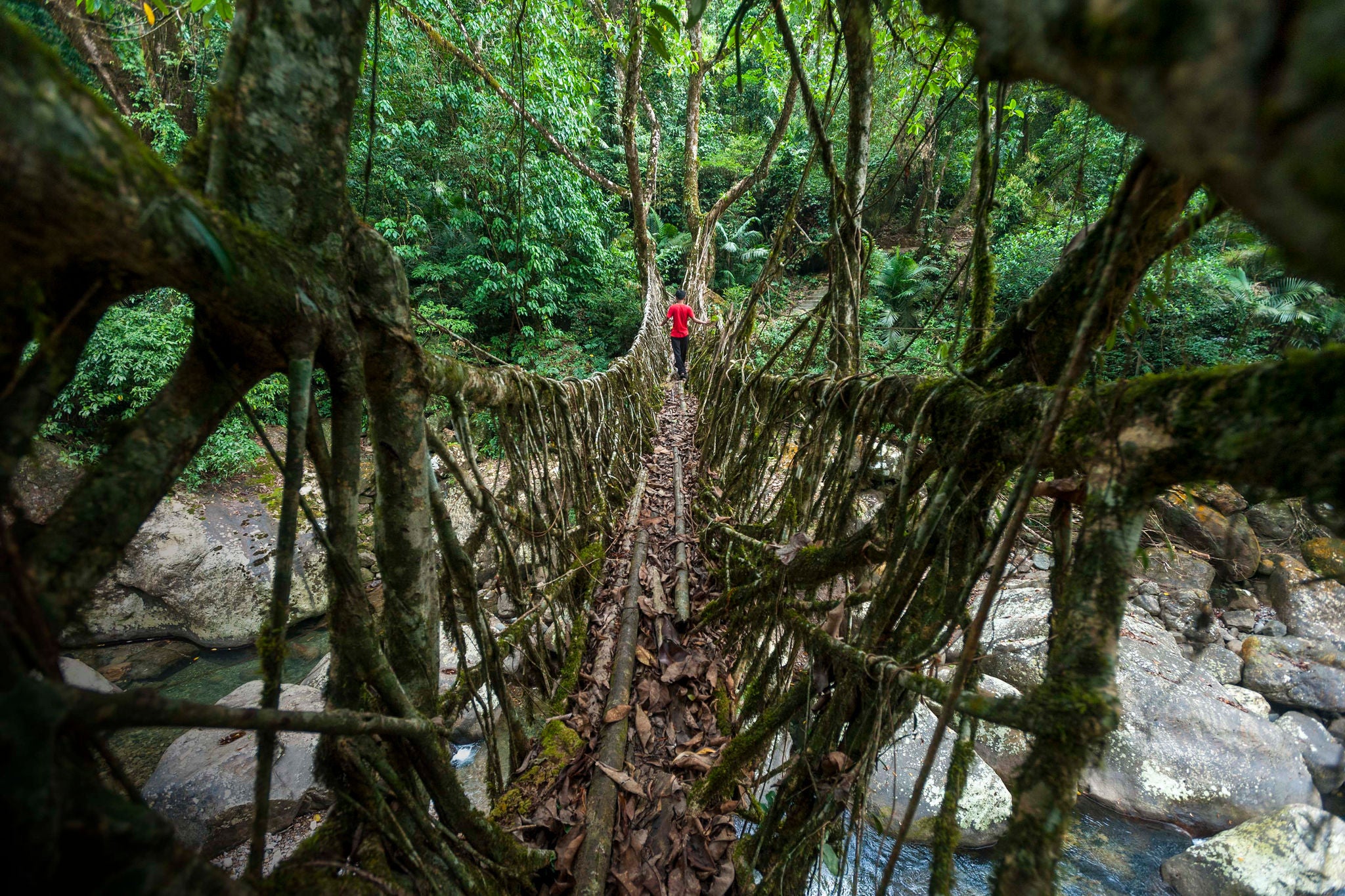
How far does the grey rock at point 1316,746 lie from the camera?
12.1ft

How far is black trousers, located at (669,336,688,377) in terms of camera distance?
7133mm

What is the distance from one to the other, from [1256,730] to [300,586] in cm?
810

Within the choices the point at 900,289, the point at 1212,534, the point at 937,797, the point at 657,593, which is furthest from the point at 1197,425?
the point at 900,289

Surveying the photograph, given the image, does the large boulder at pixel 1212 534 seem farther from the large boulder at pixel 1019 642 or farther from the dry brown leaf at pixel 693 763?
the dry brown leaf at pixel 693 763

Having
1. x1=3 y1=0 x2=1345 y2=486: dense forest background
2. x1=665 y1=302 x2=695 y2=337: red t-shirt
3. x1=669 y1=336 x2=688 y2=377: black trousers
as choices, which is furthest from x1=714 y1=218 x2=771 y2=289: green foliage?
x1=665 y1=302 x2=695 y2=337: red t-shirt

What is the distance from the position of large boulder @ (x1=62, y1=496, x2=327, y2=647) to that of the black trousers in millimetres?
4953

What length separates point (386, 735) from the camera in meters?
0.92

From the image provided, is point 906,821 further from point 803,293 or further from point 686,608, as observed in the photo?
point 803,293

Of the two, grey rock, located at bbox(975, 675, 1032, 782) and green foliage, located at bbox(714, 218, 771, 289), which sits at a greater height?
green foliage, located at bbox(714, 218, 771, 289)

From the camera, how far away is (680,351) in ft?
24.1

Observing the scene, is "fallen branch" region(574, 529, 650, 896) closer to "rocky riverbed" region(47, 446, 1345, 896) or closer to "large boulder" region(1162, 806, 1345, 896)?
"rocky riverbed" region(47, 446, 1345, 896)

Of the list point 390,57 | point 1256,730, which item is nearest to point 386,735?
point 1256,730

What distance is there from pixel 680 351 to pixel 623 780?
6317 mm

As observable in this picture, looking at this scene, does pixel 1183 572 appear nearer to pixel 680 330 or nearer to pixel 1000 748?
pixel 1000 748
